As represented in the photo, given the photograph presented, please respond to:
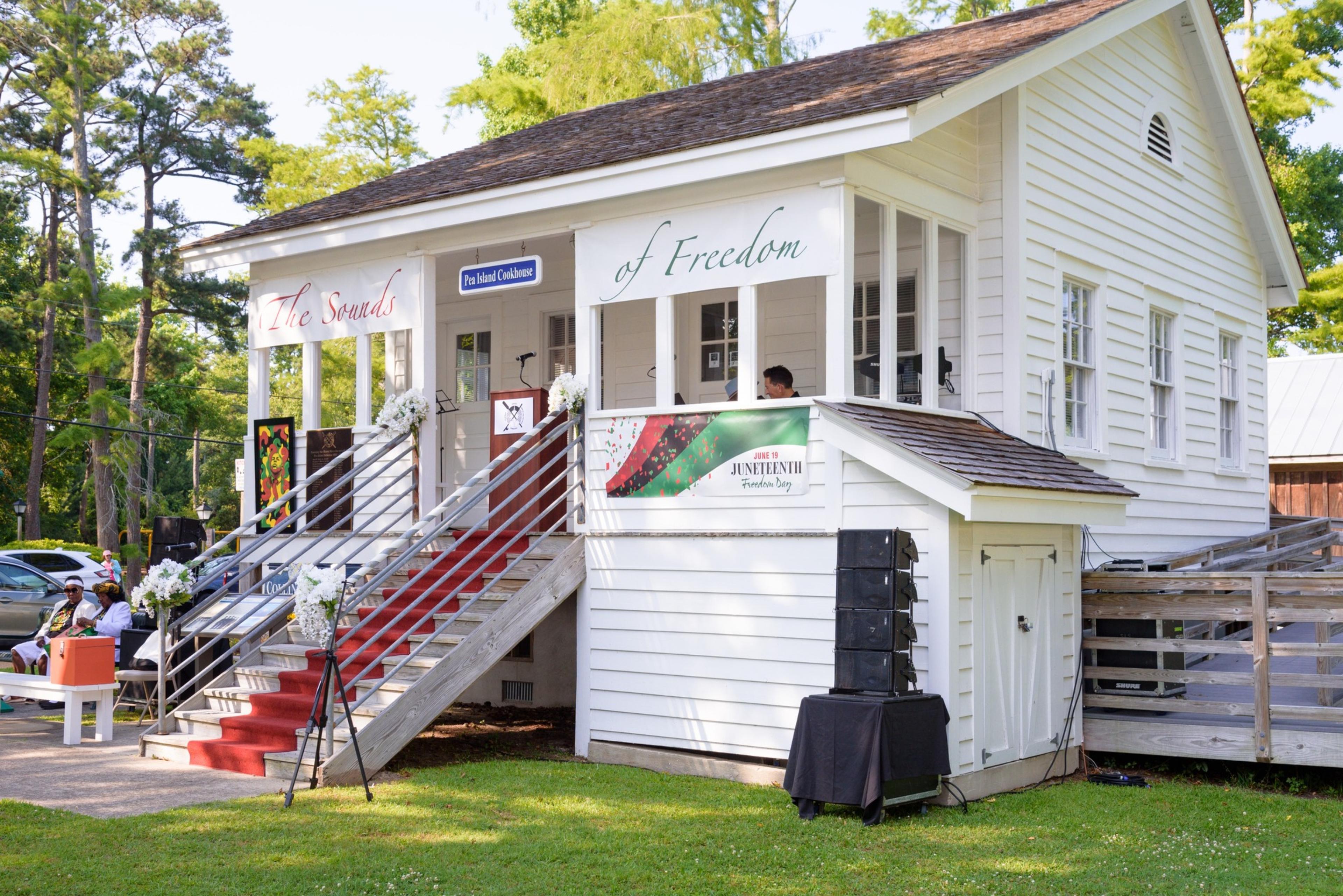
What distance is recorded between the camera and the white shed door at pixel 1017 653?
365 inches

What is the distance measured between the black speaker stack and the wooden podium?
137 inches

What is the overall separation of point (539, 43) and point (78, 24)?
10.6 m

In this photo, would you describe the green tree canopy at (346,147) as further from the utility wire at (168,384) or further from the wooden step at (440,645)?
the wooden step at (440,645)

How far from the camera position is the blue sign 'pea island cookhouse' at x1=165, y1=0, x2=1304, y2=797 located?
368 inches

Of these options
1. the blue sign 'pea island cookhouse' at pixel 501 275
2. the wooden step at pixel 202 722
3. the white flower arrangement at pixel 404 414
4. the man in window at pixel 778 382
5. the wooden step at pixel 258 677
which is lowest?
the wooden step at pixel 202 722

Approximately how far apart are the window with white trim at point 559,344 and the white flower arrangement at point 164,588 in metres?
4.87

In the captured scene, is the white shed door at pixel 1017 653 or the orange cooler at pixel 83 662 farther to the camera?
the orange cooler at pixel 83 662

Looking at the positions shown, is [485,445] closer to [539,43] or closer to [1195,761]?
[1195,761]

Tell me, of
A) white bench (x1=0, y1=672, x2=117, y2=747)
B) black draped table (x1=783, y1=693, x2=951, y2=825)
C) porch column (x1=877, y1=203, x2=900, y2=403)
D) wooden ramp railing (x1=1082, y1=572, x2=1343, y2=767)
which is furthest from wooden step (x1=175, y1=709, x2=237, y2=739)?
wooden ramp railing (x1=1082, y1=572, x2=1343, y2=767)

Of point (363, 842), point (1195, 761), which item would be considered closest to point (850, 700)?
point (363, 842)

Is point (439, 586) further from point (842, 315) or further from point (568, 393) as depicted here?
point (842, 315)

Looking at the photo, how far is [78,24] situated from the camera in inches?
1179

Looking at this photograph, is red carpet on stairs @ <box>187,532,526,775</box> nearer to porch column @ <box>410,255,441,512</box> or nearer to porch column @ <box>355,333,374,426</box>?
porch column @ <box>410,255,441,512</box>

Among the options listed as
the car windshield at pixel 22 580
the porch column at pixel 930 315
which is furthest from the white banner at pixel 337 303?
the car windshield at pixel 22 580
